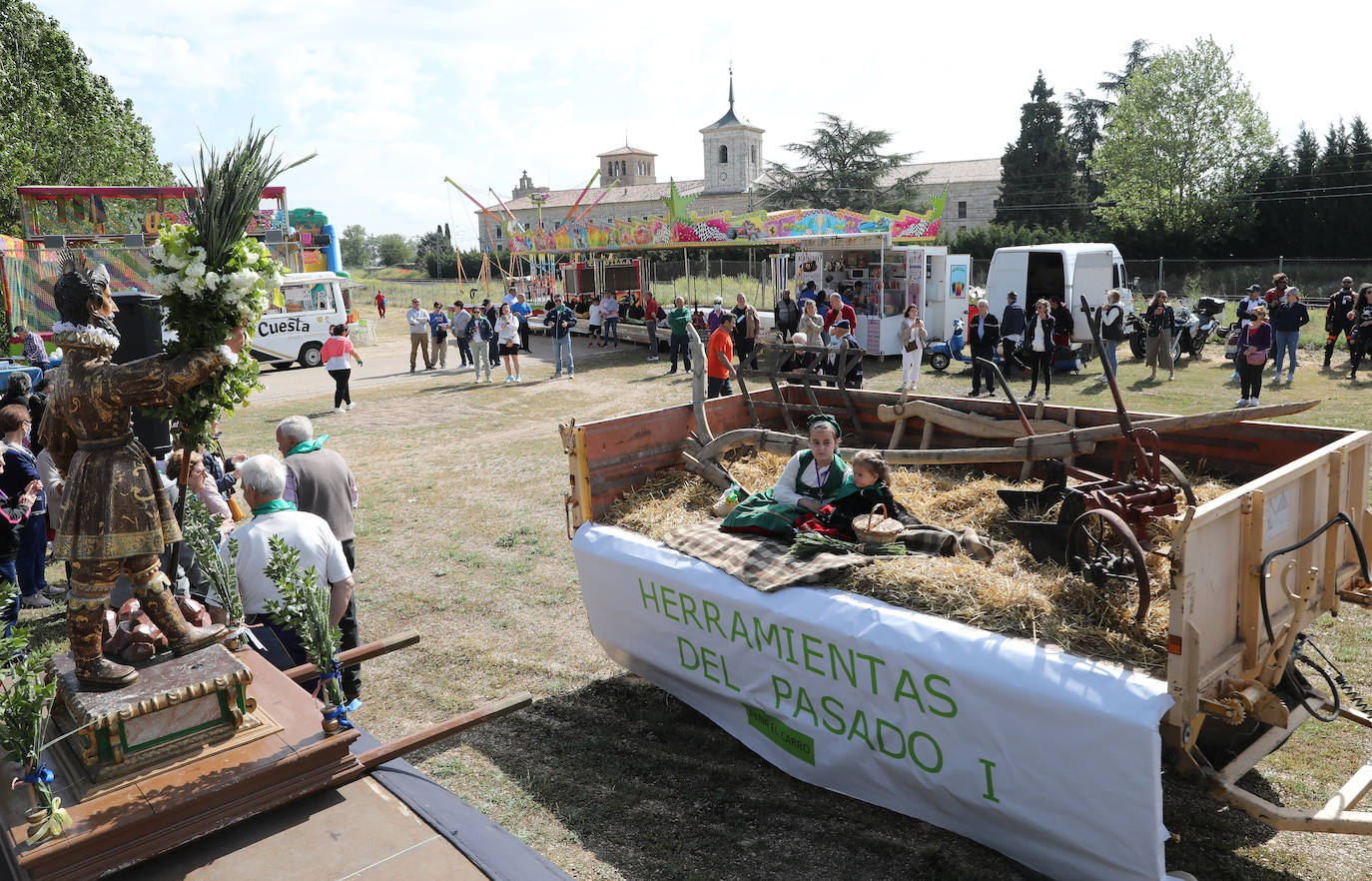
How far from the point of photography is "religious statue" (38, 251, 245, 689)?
3.19m

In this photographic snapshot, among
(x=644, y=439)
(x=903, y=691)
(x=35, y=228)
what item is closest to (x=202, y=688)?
(x=903, y=691)

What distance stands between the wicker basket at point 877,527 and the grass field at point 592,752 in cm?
133

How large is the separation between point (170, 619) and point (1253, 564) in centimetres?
441

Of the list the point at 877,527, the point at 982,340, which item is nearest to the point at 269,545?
the point at 877,527

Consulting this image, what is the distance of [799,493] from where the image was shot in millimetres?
5234

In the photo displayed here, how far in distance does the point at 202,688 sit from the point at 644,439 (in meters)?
3.47

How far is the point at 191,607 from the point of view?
3.95 meters

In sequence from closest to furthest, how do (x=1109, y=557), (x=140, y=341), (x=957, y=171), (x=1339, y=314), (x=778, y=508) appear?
(x=1109, y=557) < (x=778, y=508) < (x=140, y=341) < (x=1339, y=314) < (x=957, y=171)

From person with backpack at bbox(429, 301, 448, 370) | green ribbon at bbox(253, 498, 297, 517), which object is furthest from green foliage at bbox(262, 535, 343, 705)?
person with backpack at bbox(429, 301, 448, 370)

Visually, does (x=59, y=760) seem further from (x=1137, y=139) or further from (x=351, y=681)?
(x=1137, y=139)

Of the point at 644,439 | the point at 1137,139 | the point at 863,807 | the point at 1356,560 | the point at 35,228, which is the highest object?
the point at 1137,139

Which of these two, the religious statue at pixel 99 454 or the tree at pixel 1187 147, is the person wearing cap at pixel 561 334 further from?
the tree at pixel 1187 147

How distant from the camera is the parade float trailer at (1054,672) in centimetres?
320

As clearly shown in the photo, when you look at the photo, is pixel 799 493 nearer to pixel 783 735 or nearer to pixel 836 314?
pixel 783 735
